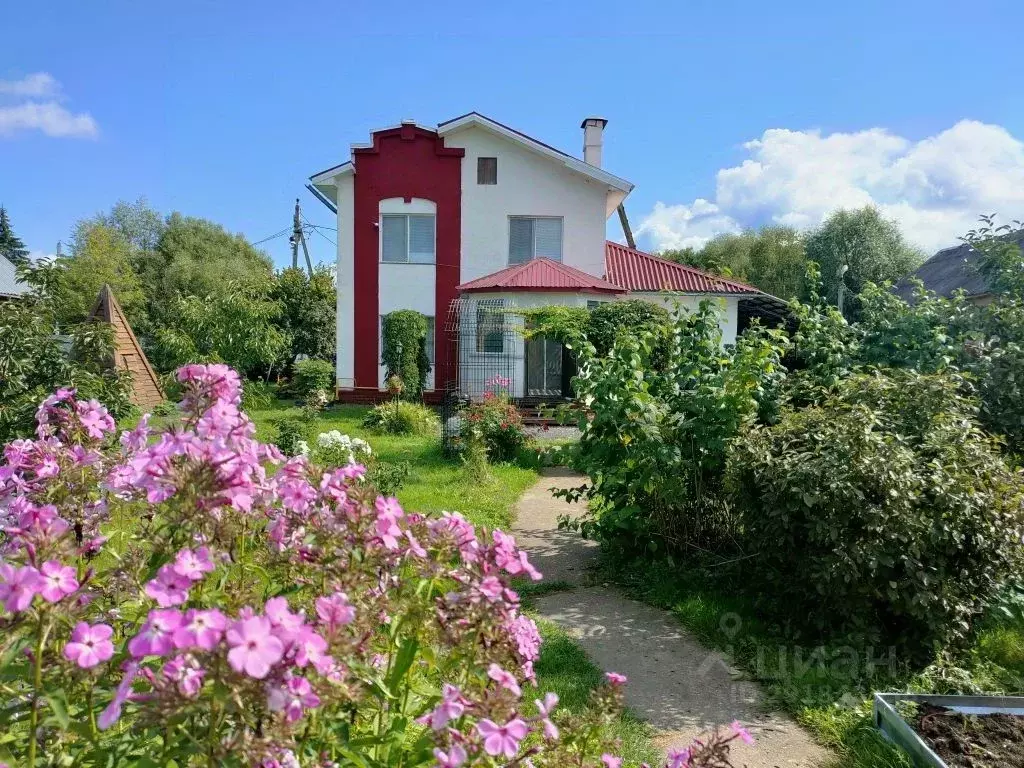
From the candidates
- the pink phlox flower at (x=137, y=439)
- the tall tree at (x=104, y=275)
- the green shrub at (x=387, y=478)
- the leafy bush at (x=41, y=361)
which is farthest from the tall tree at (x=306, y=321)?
the pink phlox flower at (x=137, y=439)

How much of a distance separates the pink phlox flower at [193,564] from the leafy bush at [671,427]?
4.26 m

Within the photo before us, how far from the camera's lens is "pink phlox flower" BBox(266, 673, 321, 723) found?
1.07 meters

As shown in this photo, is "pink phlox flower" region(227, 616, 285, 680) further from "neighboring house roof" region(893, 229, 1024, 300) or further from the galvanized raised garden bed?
"neighboring house roof" region(893, 229, 1024, 300)

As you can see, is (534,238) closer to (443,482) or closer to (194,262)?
(443,482)

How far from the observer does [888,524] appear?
3691 mm

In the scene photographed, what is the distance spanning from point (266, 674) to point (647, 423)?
4.58 m

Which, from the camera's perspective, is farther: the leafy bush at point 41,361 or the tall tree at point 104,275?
the tall tree at point 104,275

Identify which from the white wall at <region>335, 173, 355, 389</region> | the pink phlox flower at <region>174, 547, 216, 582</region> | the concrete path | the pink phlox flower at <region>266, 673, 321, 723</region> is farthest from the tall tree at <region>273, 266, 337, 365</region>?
the pink phlox flower at <region>266, 673, 321, 723</region>

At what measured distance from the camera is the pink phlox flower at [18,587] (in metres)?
1.12

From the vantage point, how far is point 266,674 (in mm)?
1066

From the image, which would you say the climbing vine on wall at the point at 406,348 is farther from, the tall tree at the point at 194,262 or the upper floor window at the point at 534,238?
the tall tree at the point at 194,262

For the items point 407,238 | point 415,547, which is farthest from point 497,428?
point 415,547

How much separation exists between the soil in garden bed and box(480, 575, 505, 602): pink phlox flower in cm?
252

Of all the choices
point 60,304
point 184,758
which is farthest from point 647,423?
point 60,304
